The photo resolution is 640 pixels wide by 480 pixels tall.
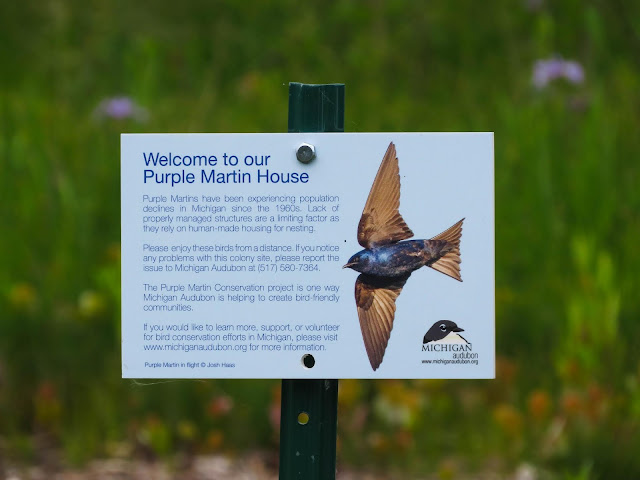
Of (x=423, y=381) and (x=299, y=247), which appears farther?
(x=423, y=381)

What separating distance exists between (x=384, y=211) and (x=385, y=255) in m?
0.06

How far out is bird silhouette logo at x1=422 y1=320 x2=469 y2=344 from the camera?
1218 mm

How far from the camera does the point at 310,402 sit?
129 centimetres

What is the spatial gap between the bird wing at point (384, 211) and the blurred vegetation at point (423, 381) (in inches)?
7.3

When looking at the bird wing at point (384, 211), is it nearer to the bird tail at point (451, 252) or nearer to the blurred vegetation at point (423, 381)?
the bird tail at point (451, 252)
